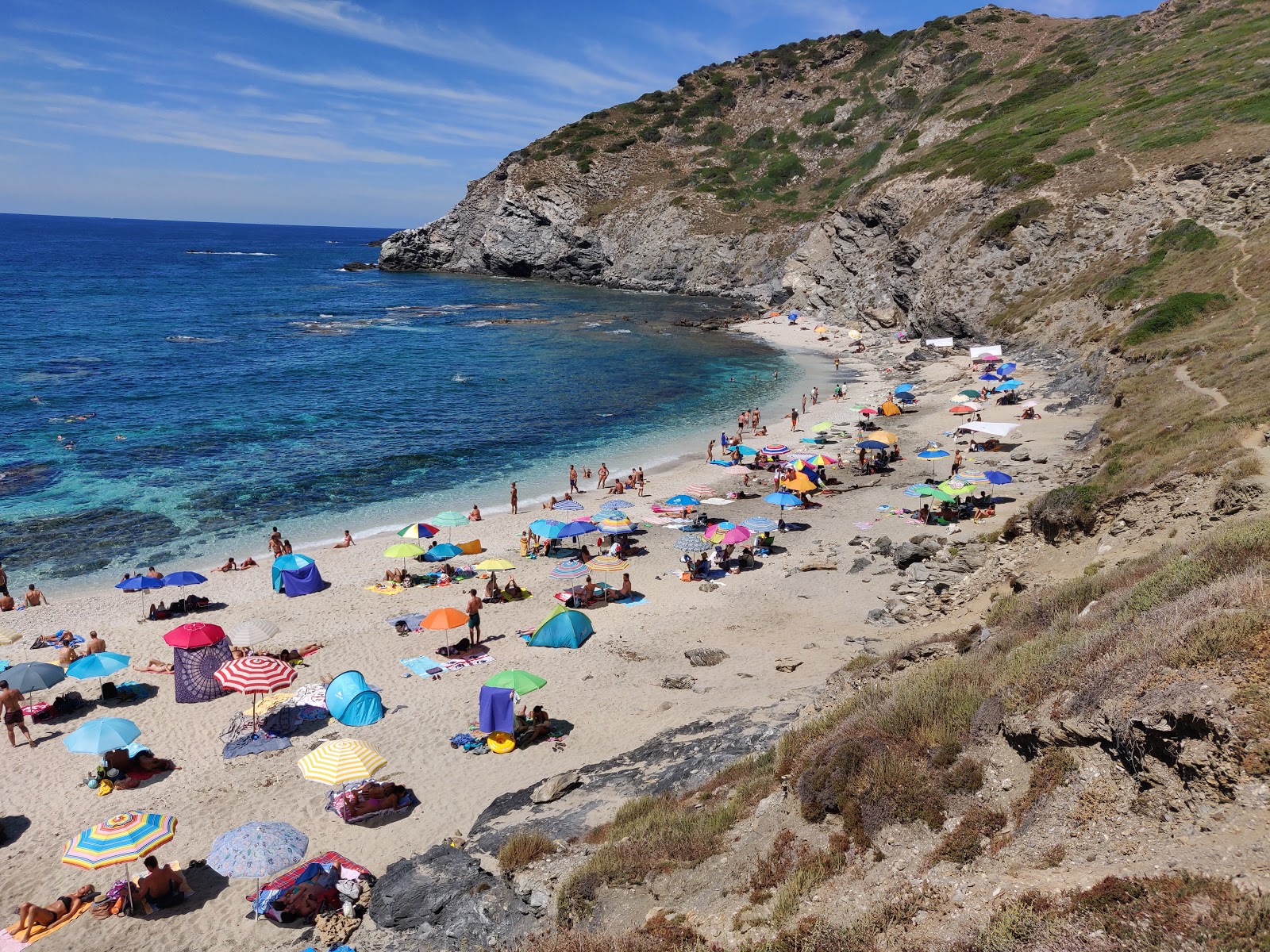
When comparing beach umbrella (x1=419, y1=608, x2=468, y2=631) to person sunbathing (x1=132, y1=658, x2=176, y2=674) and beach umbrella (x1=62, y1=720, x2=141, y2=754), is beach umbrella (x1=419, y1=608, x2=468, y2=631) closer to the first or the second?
person sunbathing (x1=132, y1=658, x2=176, y2=674)

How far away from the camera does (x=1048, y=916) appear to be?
5742 mm

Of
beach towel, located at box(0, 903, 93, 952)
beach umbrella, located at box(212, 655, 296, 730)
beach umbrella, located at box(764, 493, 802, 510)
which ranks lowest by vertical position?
beach towel, located at box(0, 903, 93, 952)

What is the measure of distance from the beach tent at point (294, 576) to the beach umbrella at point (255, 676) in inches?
265

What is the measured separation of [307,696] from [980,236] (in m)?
53.7

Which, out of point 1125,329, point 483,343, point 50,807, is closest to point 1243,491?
point 50,807

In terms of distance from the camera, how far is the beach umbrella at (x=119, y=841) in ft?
36.9

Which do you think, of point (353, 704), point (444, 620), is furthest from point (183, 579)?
point (353, 704)

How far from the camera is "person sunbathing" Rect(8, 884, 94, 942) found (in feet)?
36.0

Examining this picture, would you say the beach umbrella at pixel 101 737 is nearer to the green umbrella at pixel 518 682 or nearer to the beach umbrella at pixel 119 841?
the beach umbrella at pixel 119 841

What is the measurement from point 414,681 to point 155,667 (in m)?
6.82

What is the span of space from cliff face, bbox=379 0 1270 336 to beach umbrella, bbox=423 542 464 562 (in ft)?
118

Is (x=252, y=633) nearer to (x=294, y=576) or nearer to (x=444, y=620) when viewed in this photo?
(x=294, y=576)

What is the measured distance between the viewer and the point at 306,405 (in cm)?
4788

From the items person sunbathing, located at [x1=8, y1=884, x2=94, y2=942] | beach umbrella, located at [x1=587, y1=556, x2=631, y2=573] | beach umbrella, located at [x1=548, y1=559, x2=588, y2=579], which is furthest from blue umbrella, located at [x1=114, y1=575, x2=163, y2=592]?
beach umbrella, located at [x1=587, y1=556, x2=631, y2=573]
